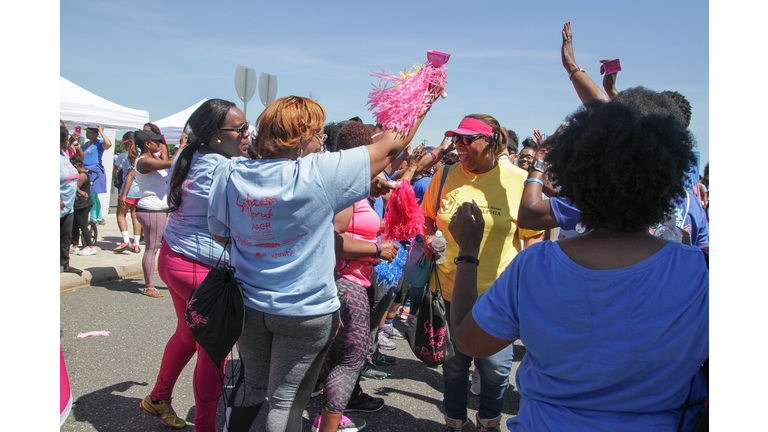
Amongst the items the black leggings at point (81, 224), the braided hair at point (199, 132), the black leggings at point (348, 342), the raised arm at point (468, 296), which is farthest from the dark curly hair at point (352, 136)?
the black leggings at point (81, 224)

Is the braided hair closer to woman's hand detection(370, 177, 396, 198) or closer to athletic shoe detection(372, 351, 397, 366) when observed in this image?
woman's hand detection(370, 177, 396, 198)

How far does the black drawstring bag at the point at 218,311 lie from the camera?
2.03 m

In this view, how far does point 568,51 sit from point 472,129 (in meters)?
0.70

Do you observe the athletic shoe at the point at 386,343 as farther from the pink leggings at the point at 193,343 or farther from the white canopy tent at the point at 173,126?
the white canopy tent at the point at 173,126

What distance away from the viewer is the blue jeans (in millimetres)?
2838

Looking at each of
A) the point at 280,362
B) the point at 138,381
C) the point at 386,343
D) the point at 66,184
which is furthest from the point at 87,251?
the point at 280,362

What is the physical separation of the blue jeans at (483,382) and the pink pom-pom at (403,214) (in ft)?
1.79

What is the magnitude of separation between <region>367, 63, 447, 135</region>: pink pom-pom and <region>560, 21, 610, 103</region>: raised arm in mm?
794

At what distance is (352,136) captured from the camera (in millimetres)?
3025

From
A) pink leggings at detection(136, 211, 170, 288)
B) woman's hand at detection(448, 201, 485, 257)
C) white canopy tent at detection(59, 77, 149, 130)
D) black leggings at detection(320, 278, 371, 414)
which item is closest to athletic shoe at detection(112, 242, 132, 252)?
white canopy tent at detection(59, 77, 149, 130)

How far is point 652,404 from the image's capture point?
128 centimetres

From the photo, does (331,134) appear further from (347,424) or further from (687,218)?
(687,218)

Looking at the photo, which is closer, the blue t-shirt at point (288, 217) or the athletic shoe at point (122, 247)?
the blue t-shirt at point (288, 217)

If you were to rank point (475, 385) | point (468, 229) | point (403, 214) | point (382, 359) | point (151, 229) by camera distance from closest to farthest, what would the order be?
point (468, 229)
point (403, 214)
point (475, 385)
point (382, 359)
point (151, 229)
